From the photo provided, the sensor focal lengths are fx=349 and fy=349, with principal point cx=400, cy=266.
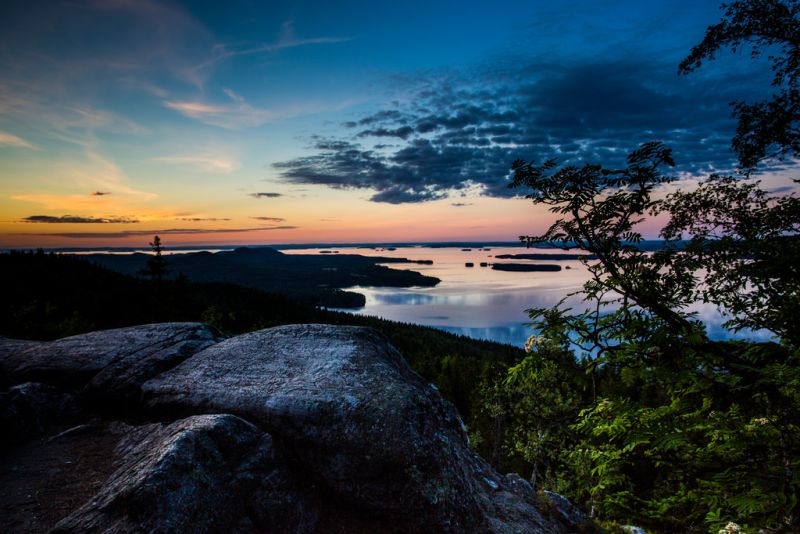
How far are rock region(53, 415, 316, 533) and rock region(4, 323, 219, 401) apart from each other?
3607mm

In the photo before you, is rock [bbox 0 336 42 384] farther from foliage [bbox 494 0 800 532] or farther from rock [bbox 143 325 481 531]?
foliage [bbox 494 0 800 532]

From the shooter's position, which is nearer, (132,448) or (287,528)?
(287,528)

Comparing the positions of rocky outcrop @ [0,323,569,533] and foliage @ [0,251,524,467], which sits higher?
rocky outcrop @ [0,323,569,533]

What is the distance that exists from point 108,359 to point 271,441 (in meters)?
8.54

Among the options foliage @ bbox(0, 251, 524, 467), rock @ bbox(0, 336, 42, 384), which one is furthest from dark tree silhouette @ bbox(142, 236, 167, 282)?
rock @ bbox(0, 336, 42, 384)

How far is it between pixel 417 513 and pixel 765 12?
1397cm

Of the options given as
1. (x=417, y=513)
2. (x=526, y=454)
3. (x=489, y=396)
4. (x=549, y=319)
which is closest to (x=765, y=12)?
(x=549, y=319)

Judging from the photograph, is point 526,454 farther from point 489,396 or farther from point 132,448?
point 132,448

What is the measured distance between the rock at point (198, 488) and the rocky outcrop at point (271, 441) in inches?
0.9

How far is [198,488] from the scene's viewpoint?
21.9 ft

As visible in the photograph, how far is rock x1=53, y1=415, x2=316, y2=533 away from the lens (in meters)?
6.02

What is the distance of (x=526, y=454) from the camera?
29031 mm

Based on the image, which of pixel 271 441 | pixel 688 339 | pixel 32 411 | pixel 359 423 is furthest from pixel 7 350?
pixel 688 339

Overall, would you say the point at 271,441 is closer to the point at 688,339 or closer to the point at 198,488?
the point at 198,488
